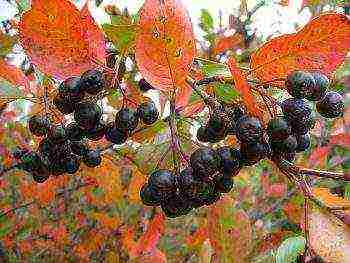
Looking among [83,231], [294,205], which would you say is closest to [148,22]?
[294,205]

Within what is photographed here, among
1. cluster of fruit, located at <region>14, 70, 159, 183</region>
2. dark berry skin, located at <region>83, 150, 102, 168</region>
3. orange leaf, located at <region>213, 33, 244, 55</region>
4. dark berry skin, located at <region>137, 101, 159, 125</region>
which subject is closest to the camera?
Answer: cluster of fruit, located at <region>14, 70, 159, 183</region>

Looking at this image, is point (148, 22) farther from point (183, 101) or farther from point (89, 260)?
point (89, 260)

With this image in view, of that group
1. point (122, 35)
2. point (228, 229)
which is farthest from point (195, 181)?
point (228, 229)

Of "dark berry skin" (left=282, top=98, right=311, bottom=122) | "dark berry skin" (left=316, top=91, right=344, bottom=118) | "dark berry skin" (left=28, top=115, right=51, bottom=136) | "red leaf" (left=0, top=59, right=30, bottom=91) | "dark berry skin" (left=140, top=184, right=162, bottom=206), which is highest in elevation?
"red leaf" (left=0, top=59, right=30, bottom=91)

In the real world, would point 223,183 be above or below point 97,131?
below

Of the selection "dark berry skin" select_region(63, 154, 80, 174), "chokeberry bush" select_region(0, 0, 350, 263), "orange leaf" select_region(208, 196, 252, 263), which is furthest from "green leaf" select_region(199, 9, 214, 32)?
"dark berry skin" select_region(63, 154, 80, 174)

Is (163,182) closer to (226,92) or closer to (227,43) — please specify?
(226,92)

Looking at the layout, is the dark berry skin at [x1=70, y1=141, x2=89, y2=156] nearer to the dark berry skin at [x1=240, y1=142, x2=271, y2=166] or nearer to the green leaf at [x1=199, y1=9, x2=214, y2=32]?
the dark berry skin at [x1=240, y1=142, x2=271, y2=166]
